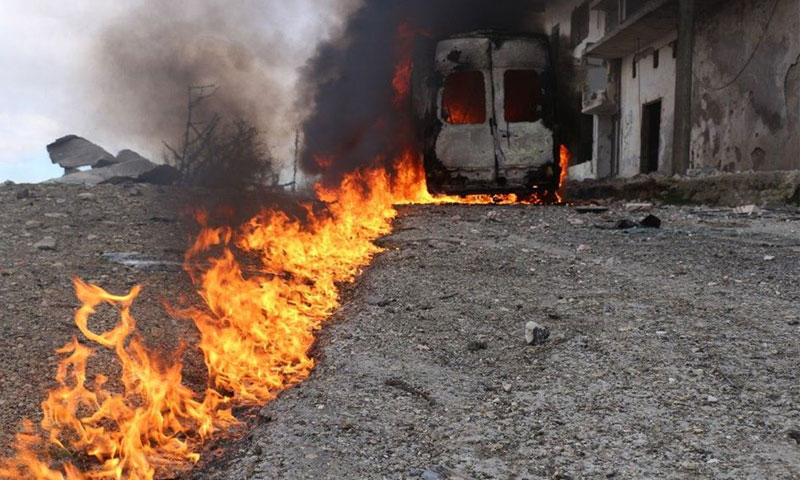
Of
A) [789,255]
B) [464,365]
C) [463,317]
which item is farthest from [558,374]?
[789,255]

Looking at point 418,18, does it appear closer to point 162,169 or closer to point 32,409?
point 162,169

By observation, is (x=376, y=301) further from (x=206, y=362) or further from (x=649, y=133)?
(x=649, y=133)

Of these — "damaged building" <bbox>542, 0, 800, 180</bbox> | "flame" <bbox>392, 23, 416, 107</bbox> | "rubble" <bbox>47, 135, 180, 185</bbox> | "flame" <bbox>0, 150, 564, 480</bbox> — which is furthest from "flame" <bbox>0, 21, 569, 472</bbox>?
"rubble" <bbox>47, 135, 180, 185</bbox>

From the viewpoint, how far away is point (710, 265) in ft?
18.2

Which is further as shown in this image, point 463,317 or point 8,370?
point 463,317

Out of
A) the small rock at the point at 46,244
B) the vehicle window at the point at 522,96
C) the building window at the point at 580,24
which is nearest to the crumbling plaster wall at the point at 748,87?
the vehicle window at the point at 522,96

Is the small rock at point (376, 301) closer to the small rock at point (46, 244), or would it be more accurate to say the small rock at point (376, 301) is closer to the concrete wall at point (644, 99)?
the small rock at point (46, 244)

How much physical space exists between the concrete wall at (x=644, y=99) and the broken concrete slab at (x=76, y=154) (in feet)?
43.3

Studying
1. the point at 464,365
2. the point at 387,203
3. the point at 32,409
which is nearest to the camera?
the point at 32,409

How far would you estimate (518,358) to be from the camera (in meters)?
3.72

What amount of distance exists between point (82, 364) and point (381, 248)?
3.66 metres

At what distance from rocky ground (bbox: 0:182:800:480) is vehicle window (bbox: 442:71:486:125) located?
13.5 ft

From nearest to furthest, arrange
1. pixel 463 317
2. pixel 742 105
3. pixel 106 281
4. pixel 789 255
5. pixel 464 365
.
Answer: pixel 464 365 < pixel 463 317 < pixel 106 281 < pixel 789 255 < pixel 742 105

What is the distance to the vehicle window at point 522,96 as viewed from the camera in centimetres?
1048
